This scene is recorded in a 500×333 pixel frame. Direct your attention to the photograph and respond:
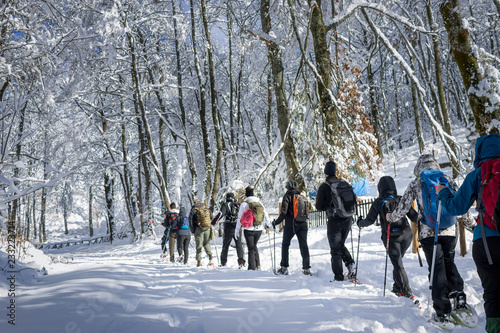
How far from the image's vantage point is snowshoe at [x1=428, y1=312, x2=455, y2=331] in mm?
3707

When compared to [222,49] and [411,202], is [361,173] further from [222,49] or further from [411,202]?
[222,49]

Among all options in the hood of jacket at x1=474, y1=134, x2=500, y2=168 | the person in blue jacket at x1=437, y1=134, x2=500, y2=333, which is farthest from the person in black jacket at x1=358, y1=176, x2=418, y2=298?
the hood of jacket at x1=474, y1=134, x2=500, y2=168

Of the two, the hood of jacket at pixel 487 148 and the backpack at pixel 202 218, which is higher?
the hood of jacket at pixel 487 148

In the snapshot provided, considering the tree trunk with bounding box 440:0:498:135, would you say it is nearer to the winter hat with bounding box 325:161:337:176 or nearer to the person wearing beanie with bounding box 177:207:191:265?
the winter hat with bounding box 325:161:337:176

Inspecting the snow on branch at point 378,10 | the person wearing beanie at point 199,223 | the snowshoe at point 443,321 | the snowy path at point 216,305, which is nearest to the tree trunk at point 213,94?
the person wearing beanie at point 199,223

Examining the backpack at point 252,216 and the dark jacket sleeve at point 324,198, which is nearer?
the dark jacket sleeve at point 324,198

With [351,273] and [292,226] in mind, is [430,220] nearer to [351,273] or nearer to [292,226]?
[351,273]

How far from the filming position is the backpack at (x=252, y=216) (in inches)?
307

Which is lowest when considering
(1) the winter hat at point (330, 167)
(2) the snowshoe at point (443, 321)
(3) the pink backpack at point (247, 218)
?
(2) the snowshoe at point (443, 321)

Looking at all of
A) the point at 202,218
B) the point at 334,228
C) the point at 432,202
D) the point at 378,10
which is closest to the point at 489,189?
the point at 432,202

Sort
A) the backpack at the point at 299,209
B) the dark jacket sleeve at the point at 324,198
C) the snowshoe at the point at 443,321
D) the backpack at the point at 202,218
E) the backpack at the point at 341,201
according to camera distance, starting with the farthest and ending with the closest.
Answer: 1. the backpack at the point at 202,218
2. the backpack at the point at 299,209
3. the dark jacket sleeve at the point at 324,198
4. the backpack at the point at 341,201
5. the snowshoe at the point at 443,321

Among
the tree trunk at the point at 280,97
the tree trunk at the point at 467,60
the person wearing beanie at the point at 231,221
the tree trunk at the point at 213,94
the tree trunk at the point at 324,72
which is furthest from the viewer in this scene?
the tree trunk at the point at 213,94

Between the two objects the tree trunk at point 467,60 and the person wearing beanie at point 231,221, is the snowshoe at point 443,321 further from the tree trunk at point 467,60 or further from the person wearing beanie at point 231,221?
the person wearing beanie at point 231,221

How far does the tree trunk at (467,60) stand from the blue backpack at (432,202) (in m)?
3.13
